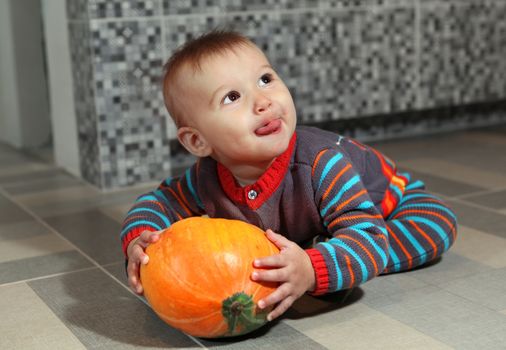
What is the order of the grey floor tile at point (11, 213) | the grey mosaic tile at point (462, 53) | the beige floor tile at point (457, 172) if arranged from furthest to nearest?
the grey mosaic tile at point (462, 53)
the beige floor tile at point (457, 172)
the grey floor tile at point (11, 213)

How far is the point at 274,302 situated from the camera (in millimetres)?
1239

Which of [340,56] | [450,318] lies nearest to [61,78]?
[340,56]

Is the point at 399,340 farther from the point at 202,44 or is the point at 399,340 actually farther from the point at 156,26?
the point at 156,26

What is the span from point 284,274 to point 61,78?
5.55 feet

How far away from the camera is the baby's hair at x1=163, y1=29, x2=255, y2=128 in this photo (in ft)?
4.59

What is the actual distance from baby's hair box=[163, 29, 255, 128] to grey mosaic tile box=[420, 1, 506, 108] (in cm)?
182

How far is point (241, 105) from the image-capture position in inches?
54.2

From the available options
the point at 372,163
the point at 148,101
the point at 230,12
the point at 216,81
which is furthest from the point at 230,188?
the point at 230,12

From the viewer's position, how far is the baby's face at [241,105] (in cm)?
137

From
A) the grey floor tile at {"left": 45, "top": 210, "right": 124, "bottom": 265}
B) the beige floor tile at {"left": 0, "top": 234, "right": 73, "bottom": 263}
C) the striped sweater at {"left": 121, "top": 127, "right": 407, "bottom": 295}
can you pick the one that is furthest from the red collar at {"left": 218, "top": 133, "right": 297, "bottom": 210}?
the beige floor tile at {"left": 0, "top": 234, "right": 73, "bottom": 263}

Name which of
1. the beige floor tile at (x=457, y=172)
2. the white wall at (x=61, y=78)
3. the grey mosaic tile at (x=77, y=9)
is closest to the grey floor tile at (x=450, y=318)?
the beige floor tile at (x=457, y=172)

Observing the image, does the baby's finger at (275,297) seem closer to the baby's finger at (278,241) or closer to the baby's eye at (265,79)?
the baby's finger at (278,241)

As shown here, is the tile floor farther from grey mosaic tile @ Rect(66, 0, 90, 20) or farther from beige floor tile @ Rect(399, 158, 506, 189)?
grey mosaic tile @ Rect(66, 0, 90, 20)

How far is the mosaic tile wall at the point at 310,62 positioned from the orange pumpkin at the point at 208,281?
4.16 feet
